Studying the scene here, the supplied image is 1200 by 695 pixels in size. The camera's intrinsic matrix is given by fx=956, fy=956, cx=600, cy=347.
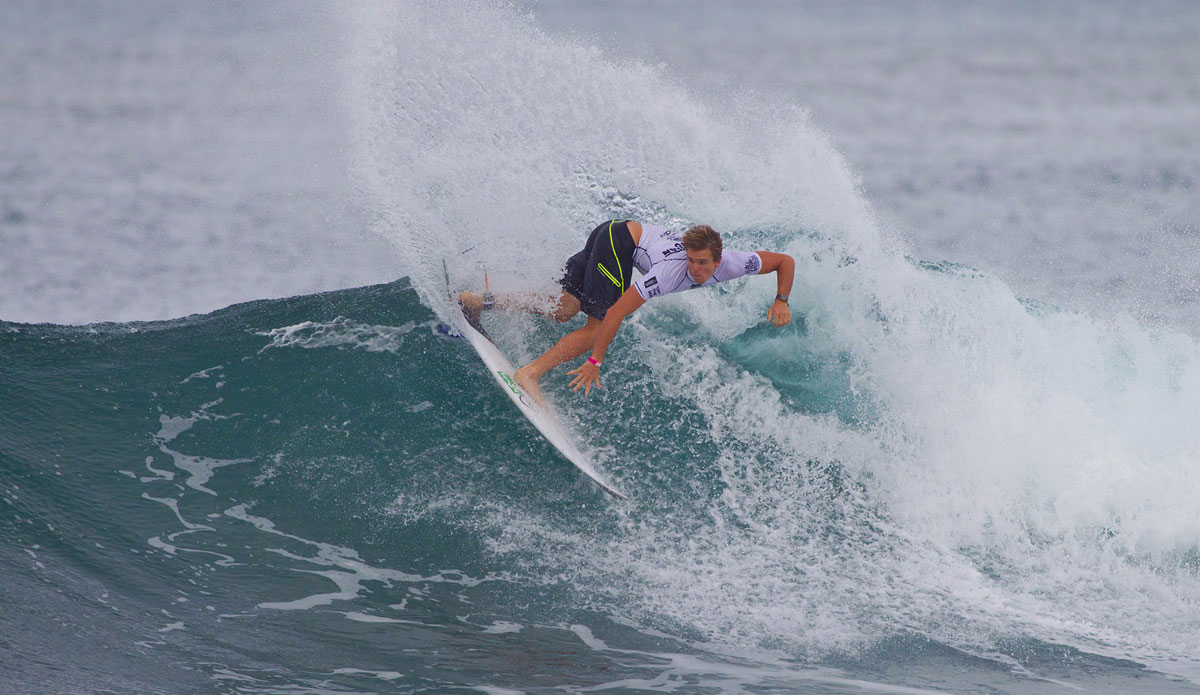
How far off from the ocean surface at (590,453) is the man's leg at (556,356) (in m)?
0.31

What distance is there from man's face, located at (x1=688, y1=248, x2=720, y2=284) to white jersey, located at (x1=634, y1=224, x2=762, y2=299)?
0.42ft

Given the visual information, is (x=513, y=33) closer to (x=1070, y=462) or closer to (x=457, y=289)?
(x=457, y=289)

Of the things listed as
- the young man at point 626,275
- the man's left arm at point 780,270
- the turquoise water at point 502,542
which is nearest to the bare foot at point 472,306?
the turquoise water at point 502,542

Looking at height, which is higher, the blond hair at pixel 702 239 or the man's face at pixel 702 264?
the blond hair at pixel 702 239

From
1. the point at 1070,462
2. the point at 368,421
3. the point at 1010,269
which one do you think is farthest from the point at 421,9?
the point at 1010,269

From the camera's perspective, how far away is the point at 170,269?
13.4m

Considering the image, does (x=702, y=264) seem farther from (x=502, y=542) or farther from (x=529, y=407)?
(x=502, y=542)

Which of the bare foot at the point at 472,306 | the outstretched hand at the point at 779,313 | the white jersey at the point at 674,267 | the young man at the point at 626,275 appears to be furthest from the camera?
Answer: the bare foot at the point at 472,306

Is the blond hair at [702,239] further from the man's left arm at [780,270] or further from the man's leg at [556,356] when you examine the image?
the man's leg at [556,356]

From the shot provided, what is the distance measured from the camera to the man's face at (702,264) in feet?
17.2

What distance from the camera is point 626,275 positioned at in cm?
591

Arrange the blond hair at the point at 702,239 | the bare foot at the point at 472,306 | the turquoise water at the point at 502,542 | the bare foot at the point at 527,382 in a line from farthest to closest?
the bare foot at the point at 472,306 → the bare foot at the point at 527,382 → the blond hair at the point at 702,239 → the turquoise water at the point at 502,542

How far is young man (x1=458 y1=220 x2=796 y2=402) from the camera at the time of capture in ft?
17.7

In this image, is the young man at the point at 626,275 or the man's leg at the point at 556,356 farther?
the man's leg at the point at 556,356
